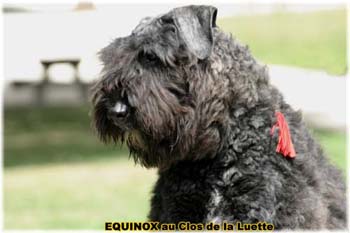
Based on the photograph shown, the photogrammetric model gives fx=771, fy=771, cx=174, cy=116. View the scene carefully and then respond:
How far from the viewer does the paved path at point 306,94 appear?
859 centimetres

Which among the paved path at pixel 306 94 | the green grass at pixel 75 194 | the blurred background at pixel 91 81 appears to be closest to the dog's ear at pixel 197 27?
the paved path at pixel 306 94

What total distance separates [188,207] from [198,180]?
0.19 meters

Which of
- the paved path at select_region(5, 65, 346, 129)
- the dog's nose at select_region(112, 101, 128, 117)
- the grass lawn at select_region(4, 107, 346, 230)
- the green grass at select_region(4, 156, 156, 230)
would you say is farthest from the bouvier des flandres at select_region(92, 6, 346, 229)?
the green grass at select_region(4, 156, 156, 230)

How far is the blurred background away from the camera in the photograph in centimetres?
923

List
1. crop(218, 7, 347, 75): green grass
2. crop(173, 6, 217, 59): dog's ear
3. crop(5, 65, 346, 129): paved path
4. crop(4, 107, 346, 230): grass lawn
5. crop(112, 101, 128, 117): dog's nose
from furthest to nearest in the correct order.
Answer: crop(4, 107, 346, 230): grass lawn < crop(218, 7, 347, 75): green grass < crop(5, 65, 346, 129): paved path < crop(173, 6, 217, 59): dog's ear < crop(112, 101, 128, 117): dog's nose

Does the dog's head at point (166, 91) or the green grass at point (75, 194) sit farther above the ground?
the dog's head at point (166, 91)

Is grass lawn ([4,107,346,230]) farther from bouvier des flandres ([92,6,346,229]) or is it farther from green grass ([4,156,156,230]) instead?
bouvier des flandres ([92,6,346,229])

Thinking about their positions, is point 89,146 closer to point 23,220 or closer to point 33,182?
point 33,182

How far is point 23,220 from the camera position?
9.45 m

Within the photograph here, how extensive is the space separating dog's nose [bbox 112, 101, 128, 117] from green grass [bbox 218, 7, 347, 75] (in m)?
2.55

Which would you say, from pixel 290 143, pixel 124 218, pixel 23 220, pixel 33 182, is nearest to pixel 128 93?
pixel 290 143

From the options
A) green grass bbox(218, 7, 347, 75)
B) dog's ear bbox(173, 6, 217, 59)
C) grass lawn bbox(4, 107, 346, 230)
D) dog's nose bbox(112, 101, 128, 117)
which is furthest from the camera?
grass lawn bbox(4, 107, 346, 230)

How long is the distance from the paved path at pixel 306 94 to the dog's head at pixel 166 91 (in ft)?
2.45

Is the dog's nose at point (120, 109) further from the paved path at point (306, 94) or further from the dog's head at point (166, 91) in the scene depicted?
the paved path at point (306, 94)
